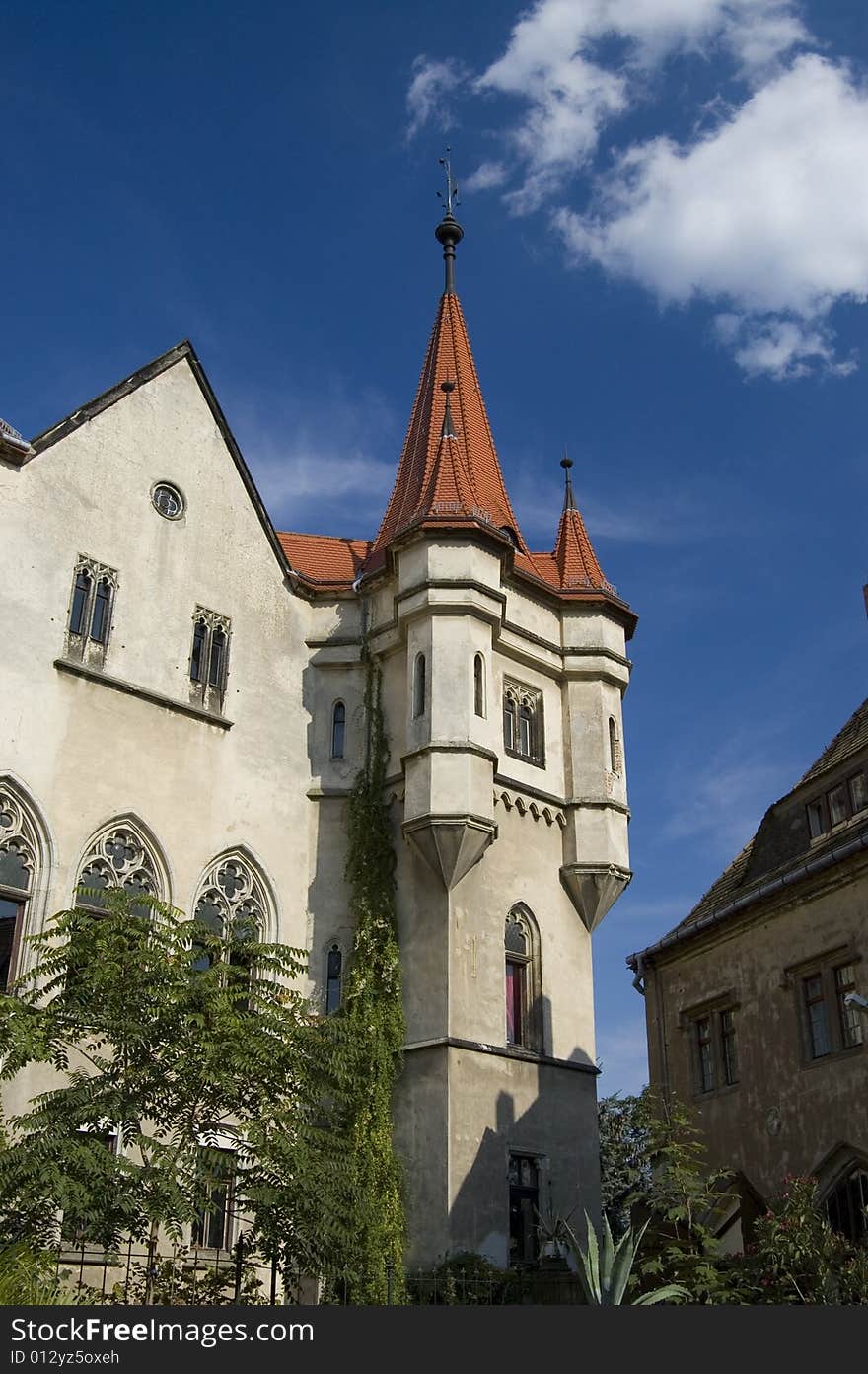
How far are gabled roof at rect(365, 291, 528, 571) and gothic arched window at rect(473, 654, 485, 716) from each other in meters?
2.40

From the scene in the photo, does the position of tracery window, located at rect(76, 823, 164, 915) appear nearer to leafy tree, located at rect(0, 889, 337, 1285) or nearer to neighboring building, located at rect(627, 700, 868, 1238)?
leafy tree, located at rect(0, 889, 337, 1285)

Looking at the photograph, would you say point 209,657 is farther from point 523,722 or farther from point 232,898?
point 523,722

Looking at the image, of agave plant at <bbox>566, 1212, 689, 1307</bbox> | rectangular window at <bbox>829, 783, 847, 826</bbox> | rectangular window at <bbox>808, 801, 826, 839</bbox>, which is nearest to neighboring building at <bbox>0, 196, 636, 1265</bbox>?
rectangular window at <bbox>808, 801, 826, 839</bbox>

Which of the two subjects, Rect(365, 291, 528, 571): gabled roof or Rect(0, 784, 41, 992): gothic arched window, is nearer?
Rect(0, 784, 41, 992): gothic arched window

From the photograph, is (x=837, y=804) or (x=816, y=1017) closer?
(x=816, y=1017)

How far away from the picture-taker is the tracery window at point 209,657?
76.2ft

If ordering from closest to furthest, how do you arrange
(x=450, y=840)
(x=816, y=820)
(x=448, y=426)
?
(x=450, y=840), (x=816, y=820), (x=448, y=426)

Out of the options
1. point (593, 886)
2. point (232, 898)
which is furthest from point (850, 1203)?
point (232, 898)

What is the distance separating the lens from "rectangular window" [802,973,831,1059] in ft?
69.7

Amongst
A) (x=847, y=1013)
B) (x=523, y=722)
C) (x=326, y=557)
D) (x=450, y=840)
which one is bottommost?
(x=847, y=1013)

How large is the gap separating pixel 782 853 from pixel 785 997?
8.74 feet

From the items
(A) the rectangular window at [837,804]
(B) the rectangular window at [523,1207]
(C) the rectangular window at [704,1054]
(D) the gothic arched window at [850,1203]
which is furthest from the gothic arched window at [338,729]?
(D) the gothic arched window at [850,1203]

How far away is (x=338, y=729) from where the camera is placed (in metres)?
25.0

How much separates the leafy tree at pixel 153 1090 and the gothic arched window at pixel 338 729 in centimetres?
835
